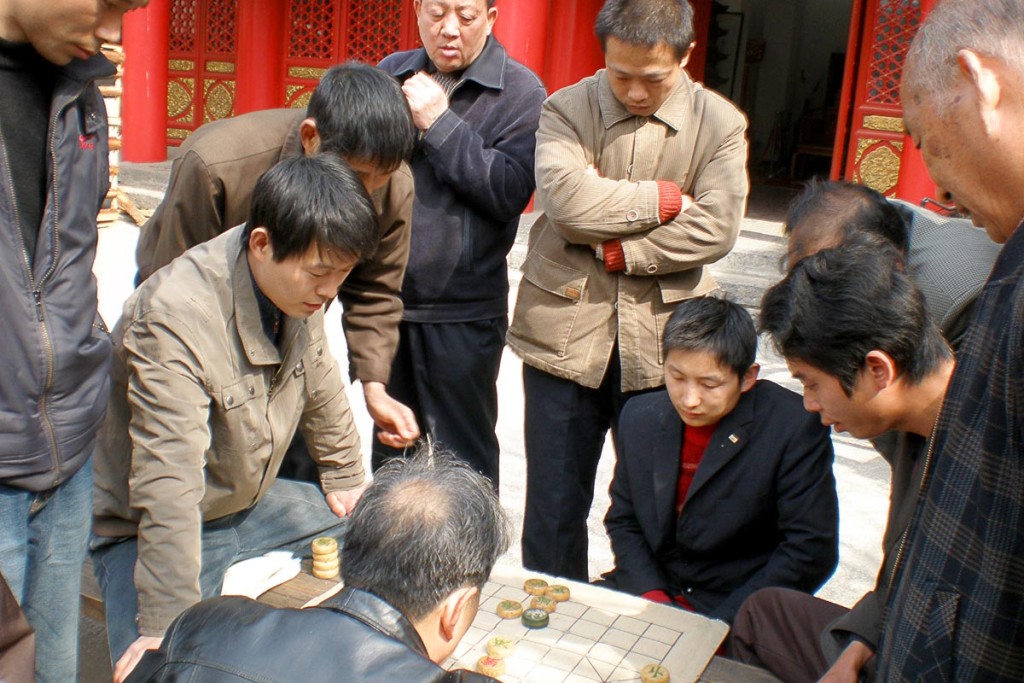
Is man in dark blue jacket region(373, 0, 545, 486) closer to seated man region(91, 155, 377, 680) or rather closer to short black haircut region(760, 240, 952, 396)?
seated man region(91, 155, 377, 680)

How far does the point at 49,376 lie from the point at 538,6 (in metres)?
7.02

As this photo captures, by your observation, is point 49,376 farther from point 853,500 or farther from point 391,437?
point 853,500

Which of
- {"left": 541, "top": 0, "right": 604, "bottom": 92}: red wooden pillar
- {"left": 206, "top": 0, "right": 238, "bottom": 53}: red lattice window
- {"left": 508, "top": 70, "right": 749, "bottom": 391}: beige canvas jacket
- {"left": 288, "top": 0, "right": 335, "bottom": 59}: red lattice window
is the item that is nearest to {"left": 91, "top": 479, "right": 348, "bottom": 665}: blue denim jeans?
{"left": 508, "top": 70, "right": 749, "bottom": 391}: beige canvas jacket

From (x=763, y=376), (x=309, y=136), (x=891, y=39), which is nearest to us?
(x=309, y=136)

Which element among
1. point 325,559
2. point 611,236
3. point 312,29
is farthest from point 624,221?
point 312,29

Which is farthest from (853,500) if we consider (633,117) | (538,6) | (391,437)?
(538,6)

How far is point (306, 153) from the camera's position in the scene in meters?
2.63

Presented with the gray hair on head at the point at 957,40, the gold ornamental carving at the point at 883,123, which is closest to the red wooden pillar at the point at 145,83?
the gold ornamental carving at the point at 883,123

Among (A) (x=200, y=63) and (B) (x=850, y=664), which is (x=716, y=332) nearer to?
(B) (x=850, y=664)

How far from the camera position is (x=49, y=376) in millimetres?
1966

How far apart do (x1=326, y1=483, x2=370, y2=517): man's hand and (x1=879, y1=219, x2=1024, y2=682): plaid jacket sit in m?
1.52

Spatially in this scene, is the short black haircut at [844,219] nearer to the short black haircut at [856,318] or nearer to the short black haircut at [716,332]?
the short black haircut at [716,332]

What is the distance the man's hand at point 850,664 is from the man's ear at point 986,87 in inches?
46.3

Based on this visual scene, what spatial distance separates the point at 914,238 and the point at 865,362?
2.01ft
